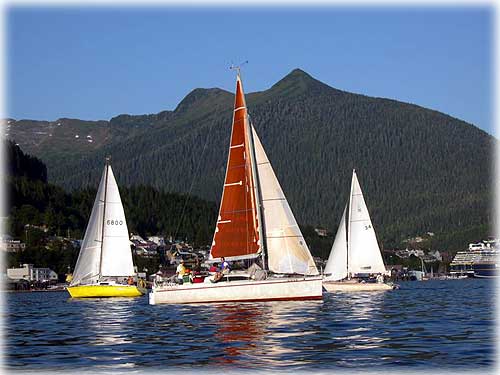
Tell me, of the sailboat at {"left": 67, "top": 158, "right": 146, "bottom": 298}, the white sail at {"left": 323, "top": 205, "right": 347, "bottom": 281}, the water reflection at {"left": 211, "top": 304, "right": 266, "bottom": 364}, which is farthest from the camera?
the white sail at {"left": 323, "top": 205, "right": 347, "bottom": 281}

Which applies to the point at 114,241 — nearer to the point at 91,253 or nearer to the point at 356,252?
the point at 91,253

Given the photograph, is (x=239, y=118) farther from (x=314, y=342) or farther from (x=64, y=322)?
(x=314, y=342)

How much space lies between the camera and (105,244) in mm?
79500

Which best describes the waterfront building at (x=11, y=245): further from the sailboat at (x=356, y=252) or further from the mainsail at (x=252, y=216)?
the mainsail at (x=252, y=216)

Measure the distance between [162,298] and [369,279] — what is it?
36.3 m

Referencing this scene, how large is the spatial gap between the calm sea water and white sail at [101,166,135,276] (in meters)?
27.9

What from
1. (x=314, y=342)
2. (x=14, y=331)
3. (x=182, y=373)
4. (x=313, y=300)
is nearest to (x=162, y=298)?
(x=313, y=300)

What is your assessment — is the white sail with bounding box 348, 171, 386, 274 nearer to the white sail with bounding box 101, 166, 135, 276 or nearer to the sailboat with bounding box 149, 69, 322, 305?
the white sail with bounding box 101, 166, 135, 276

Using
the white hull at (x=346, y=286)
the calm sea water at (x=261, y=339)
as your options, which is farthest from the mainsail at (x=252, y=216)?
the white hull at (x=346, y=286)

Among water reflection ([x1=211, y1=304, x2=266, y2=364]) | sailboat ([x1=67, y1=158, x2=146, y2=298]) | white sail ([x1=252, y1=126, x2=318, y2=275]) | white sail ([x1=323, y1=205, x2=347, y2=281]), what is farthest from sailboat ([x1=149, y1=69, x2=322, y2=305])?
white sail ([x1=323, y1=205, x2=347, y2=281])

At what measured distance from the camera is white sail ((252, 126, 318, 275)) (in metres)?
56.1

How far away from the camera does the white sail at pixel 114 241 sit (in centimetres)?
7931

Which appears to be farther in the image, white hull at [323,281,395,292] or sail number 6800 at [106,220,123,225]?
sail number 6800 at [106,220,123,225]

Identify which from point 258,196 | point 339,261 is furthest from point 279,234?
point 339,261
